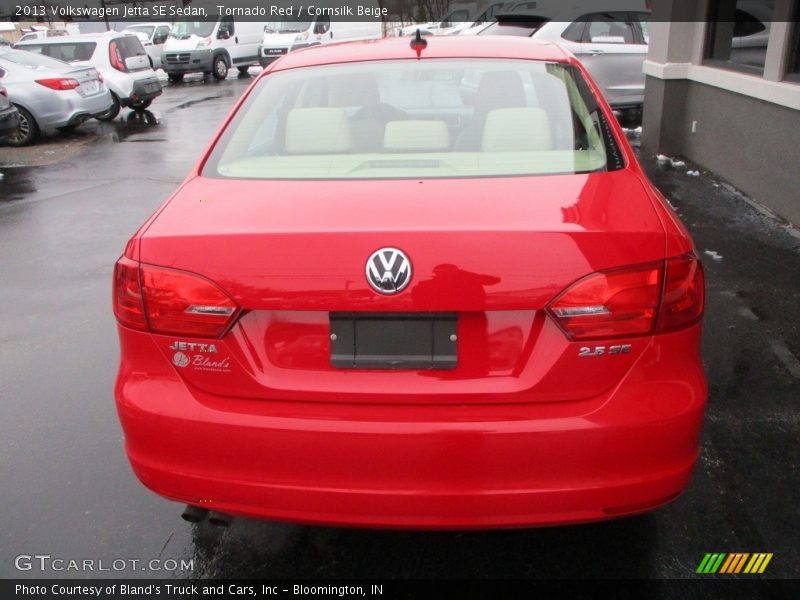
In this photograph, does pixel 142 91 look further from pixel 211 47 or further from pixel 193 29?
pixel 193 29

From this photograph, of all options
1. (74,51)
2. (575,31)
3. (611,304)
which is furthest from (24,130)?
(611,304)

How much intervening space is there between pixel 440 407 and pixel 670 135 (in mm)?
8227

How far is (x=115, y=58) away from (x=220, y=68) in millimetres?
10197

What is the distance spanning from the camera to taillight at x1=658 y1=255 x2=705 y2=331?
2133 millimetres

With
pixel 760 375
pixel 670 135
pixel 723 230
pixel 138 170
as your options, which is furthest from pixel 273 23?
pixel 760 375

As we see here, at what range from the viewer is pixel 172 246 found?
217 cm

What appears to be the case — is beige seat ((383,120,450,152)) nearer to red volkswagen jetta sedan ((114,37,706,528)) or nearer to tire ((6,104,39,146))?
red volkswagen jetta sedan ((114,37,706,528))

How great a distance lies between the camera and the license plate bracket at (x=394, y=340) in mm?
2084

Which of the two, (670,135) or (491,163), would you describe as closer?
(491,163)

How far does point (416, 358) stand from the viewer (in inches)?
83.0

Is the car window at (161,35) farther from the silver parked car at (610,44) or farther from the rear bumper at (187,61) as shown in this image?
the silver parked car at (610,44)

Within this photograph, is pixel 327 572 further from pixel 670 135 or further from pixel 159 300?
pixel 670 135

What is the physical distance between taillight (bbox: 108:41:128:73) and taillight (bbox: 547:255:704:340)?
15.3 metres

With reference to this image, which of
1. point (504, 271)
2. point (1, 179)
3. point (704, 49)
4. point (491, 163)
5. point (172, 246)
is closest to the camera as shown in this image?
point (504, 271)
